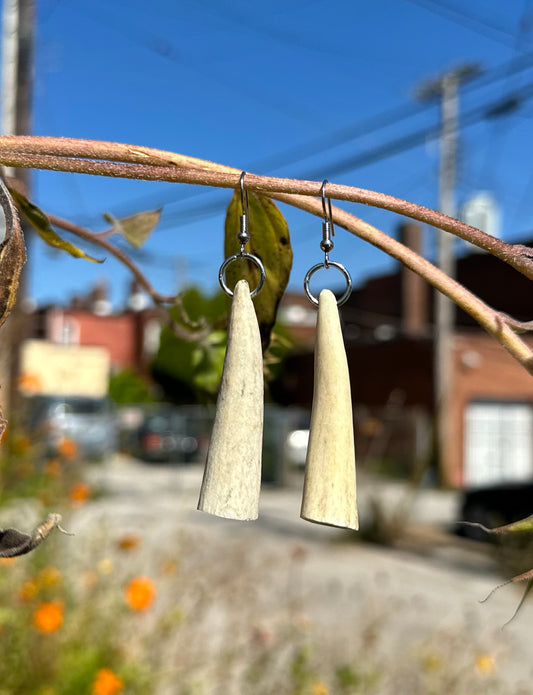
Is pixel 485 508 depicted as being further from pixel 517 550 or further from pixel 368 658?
pixel 368 658

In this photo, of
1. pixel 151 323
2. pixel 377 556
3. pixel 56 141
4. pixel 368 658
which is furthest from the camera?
pixel 151 323

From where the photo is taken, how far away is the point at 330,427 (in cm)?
49

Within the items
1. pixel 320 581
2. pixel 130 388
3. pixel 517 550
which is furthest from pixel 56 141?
pixel 130 388

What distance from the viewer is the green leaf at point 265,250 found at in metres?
0.65

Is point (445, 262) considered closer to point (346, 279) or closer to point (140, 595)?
point (140, 595)

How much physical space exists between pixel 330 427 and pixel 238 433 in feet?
0.19

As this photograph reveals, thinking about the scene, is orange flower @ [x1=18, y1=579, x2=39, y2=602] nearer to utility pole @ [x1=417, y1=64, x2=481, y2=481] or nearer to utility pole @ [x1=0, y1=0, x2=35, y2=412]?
utility pole @ [x1=0, y1=0, x2=35, y2=412]

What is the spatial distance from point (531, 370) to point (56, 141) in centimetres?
33

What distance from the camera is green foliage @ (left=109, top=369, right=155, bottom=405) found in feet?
84.9

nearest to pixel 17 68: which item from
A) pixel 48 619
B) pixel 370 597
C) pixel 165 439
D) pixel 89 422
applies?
pixel 370 597

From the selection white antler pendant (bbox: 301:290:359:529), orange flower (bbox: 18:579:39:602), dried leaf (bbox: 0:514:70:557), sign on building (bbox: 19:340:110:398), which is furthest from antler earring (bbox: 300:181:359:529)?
sign on building (bbox: 19:340:110:398)

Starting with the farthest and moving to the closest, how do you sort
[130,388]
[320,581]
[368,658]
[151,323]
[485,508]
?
[151,323]
[130,388]
[485,508]
[320,581]
[368,658]

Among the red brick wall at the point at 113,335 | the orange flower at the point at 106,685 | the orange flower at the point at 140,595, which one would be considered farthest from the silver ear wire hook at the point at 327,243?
the red brick wall at the point at 113,335

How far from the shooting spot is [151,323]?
31.1m
